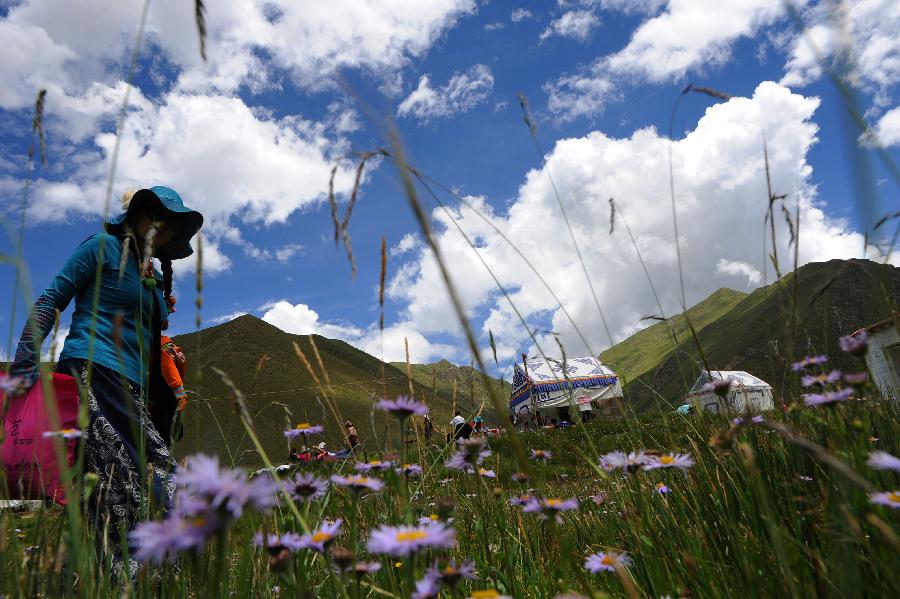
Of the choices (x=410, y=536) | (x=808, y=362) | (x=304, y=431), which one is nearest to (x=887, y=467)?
(x=808, y=362)

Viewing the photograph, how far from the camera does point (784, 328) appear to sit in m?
1.42

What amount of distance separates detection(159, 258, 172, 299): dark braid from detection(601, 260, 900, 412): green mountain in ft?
7.79

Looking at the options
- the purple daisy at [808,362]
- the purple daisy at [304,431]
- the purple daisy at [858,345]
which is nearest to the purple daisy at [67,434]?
the purple daisy at [304,431]

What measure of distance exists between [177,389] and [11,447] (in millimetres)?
719

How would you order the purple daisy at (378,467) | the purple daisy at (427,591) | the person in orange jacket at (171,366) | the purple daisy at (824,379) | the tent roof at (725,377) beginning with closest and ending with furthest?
the purple daisy at (427,591), the purple daisy at (378,467), the purple daisy at (824,379), the tent roof at (725,377), the person in orange jacket at (171,366)

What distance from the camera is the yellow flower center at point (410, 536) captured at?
3.05 ft

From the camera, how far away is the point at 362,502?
224cm

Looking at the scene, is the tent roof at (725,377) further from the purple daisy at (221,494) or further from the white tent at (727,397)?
the purple daisy at (221,494)

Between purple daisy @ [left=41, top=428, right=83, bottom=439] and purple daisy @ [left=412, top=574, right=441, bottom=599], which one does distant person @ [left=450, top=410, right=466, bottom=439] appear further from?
purple daisy @ [left=41, top=428, right=83, bottom=439]

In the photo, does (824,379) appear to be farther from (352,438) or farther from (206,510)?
(352,438)

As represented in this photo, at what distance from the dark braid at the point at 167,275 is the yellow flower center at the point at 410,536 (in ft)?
8.44

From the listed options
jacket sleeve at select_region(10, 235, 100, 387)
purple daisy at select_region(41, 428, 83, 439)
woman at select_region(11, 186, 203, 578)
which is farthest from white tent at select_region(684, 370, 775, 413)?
jacket sleeve at select_region(10, 235, 100, 387)

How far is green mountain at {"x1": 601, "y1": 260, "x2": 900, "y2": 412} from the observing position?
1.34 metres

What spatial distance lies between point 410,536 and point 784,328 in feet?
3.48
